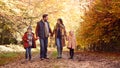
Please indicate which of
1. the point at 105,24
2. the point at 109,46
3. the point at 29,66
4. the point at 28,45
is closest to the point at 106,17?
the point at 105,24

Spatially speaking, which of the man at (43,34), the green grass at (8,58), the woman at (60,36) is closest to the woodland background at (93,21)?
the green grass at (8,58)

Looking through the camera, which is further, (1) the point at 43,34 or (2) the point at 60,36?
(2) the point at 60,36

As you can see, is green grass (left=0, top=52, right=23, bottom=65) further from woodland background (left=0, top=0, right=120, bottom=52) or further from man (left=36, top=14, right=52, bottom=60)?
man (left=36, top=14, right=52, bottom=60)

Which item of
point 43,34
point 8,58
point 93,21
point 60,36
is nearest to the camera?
point 43,34

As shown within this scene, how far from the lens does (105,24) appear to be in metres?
22.4

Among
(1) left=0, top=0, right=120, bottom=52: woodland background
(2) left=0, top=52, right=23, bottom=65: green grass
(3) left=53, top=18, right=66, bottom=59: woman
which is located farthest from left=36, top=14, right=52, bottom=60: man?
(1) left=0, top=0, right=120, bottom=52: woodland background

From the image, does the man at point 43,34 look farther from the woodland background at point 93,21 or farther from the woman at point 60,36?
the woodland background at point 93,21

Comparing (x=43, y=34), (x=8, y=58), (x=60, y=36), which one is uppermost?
(x=43, y=34)

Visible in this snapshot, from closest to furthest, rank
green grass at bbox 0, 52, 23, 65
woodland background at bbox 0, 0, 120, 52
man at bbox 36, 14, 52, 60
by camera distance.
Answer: man at bbox 36, 14, 52, 60 → green grass at bbox 0, 52, 23, 65 → woodland background at bbox 0, 0, 120, 52

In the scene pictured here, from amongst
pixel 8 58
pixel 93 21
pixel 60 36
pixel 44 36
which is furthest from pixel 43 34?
pixel 8 58

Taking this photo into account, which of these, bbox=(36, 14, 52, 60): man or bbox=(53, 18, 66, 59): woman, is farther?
bbox=(53, 18, 66, 59): woman

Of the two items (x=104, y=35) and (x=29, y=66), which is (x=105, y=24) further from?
(x=29, y=66)

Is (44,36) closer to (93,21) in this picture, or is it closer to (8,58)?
(93,21)

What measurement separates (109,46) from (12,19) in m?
7.79
